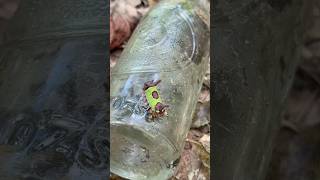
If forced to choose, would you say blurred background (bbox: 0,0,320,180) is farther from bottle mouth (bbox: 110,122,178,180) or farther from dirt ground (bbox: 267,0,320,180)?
bottle mouth (bbox: 110,122,178,180)

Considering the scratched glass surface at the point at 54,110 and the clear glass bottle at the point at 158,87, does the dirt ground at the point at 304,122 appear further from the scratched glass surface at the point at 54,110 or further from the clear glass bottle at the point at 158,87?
the clear glass bottle at the point at 158,87

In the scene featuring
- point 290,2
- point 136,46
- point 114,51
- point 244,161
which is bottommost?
point 114,51

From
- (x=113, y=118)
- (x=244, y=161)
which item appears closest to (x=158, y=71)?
(x=113, y=118)

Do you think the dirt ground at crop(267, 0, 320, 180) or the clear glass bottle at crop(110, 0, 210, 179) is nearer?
the dirt ground at crop(267, 0, 320, 180)

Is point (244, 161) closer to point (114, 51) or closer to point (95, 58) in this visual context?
point (95, 58)

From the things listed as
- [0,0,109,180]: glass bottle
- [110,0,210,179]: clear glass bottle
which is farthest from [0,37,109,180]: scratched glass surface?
[110,0,210,179]: clear glass bottle

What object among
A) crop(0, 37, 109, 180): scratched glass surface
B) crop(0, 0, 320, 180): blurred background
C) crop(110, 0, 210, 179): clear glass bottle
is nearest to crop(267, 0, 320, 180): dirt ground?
crop(0, 0, 320, 180): blurred background

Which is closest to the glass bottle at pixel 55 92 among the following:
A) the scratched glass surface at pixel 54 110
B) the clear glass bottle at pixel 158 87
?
the scratched glass surface at pixel 54 110

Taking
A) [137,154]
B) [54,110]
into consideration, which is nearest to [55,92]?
[54,110]

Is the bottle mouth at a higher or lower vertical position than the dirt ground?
lower
